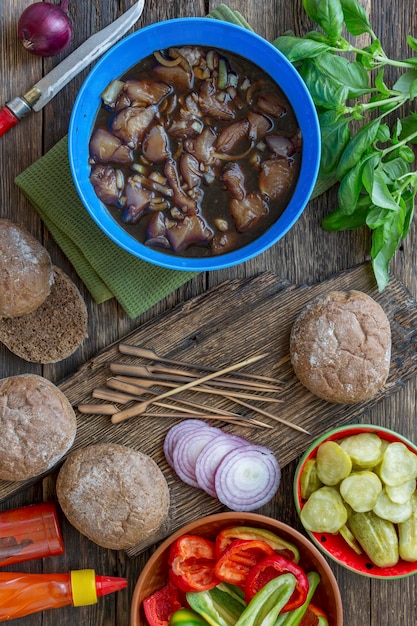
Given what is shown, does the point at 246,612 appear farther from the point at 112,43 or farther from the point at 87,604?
the point at 112,43

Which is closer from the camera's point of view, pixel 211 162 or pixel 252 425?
pixel 211 162

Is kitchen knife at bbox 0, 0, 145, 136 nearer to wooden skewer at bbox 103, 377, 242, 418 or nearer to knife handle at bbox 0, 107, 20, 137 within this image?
knife handle at bbox 0, 107, 20, 137

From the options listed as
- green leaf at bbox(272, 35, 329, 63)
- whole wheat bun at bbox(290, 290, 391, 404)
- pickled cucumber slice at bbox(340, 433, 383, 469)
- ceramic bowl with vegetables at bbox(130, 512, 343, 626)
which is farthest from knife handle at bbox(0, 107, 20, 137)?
pickled cucumber slice at bbox(340, 433, 383, 469)

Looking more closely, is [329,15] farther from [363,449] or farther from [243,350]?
[363,449]

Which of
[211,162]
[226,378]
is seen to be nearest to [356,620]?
[226,378]

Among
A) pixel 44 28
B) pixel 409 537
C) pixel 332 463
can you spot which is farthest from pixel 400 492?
pixel 44 28
